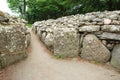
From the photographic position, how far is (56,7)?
74.2ft

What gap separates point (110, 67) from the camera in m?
6.65

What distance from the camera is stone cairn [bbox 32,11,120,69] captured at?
6719 millimetres

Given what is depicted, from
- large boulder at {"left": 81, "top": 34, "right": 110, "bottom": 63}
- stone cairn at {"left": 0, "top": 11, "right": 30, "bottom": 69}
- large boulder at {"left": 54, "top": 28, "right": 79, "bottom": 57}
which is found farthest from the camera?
large boulder at {"left": 54, "top": 28, "right": 79, "bottom": 57}

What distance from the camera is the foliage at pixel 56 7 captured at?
651 inches

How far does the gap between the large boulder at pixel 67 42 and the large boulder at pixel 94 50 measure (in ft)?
1.22

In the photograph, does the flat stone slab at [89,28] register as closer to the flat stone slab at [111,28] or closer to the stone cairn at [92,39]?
the stone cairn at [92,39]

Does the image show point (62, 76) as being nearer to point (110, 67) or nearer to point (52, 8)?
point (110, 67)

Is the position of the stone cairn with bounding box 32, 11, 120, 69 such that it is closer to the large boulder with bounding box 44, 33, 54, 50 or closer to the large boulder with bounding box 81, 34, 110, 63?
the large boulder with bounding box 81, 34, 110, 63

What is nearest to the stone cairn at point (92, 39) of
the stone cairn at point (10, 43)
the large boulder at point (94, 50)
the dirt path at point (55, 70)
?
the large boulder at point (94, 50)

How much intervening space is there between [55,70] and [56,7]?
17134 mm

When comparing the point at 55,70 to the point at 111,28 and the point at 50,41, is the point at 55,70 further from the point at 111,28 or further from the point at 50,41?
the point at 111,28

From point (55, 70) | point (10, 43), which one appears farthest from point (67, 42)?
point (10, 43)

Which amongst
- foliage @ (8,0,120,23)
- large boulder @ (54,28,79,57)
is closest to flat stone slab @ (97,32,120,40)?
large boulder @ (54,28,79,57)

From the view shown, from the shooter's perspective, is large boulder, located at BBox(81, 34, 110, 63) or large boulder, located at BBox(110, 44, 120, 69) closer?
large boulder, located at BBox(110, 44, 120, 69)
